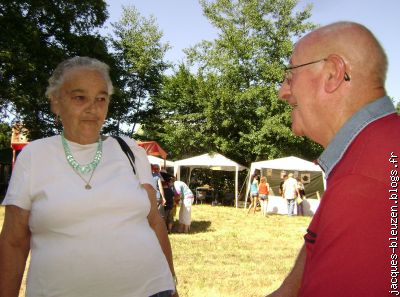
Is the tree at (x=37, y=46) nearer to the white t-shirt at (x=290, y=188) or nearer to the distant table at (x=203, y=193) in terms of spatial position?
the distant table at (x=203, y=193)

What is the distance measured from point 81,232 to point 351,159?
4.52 feet

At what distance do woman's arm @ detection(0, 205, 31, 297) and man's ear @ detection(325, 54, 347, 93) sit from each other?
1.50m

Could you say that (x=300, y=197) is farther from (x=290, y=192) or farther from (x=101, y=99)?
(x=101, y=99)

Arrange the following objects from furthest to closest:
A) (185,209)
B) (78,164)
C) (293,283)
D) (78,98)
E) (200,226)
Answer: (200,226), (185,209), (78,98), (78,164), (293,283)

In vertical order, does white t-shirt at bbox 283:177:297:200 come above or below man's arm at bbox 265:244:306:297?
above

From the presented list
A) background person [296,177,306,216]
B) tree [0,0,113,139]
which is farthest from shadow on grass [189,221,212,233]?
tree [0,0,113,139]

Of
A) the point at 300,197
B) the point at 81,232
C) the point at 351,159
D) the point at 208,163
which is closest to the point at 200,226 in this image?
the point at 300,197

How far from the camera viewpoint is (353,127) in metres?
1.12

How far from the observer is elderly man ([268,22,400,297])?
36.3 inches

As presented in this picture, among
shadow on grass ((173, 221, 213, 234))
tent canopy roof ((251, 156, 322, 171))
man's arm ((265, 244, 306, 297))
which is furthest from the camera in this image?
tent canopy roof ((251, 156, 322, 171))

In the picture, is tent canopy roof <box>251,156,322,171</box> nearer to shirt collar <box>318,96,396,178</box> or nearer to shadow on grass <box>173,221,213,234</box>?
shadow on grass <box>173,221,213,234</box>

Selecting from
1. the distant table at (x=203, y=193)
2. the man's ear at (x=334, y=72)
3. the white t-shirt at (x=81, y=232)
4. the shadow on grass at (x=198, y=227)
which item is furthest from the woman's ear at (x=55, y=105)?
the distant table at (x=203, y=193)

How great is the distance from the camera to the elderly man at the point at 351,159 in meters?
0.92

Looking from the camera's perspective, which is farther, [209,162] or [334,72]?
[209,162]
